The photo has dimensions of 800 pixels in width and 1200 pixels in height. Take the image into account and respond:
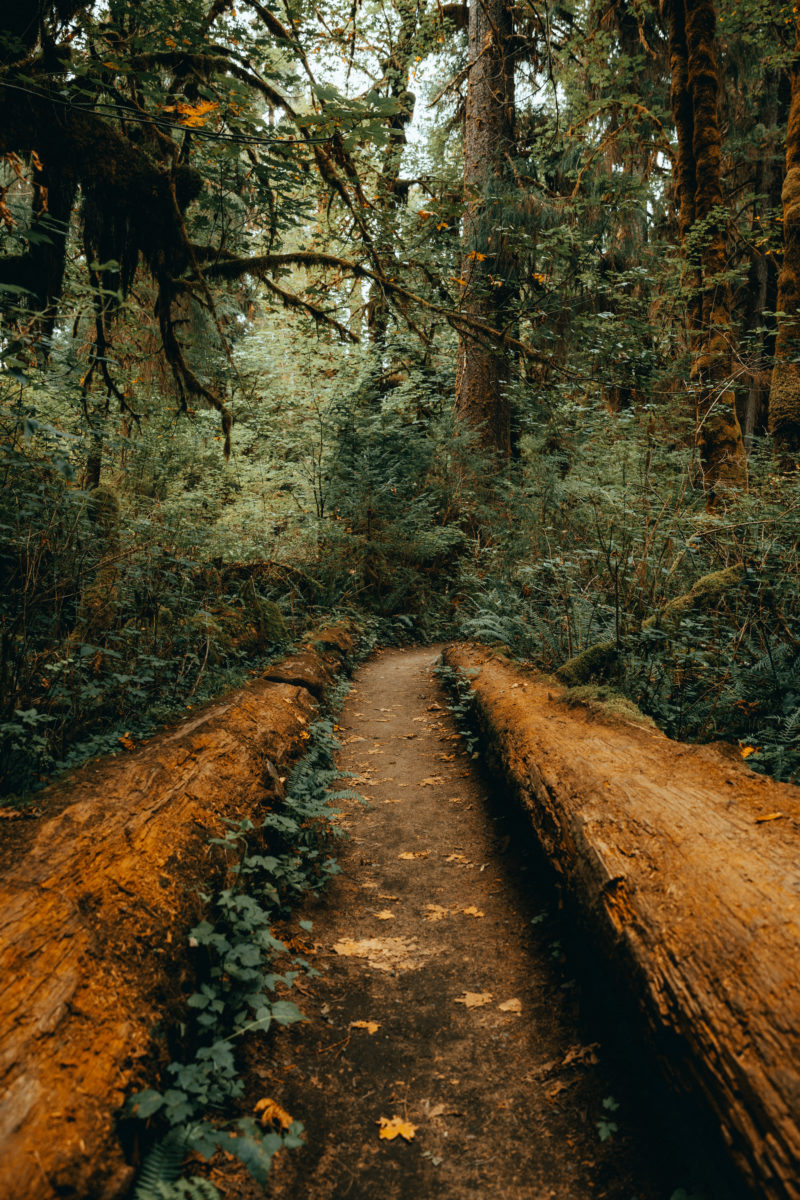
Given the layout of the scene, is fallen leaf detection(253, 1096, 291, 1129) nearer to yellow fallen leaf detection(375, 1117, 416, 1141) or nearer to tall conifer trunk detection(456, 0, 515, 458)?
yellow fallen leaf detection(375, 1117, 416, 1141)

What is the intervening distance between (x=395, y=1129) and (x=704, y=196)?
12262mm

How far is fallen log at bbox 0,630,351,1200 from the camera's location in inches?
57.5

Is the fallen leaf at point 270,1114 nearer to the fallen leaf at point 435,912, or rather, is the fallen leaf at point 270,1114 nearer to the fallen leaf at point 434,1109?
the fallen leaf at point 434,1109

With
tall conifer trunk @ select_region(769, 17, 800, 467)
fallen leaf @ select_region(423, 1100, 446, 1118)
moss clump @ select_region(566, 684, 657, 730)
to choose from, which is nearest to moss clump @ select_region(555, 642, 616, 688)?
moss clump @ select_region(566, 684, 657, 730)

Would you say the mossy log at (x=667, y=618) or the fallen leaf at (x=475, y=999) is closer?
the fallen leaf at (x=475, y=999)

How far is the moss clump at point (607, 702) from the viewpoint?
3805mm

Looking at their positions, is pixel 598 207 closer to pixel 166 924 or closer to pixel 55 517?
pixel 55 517

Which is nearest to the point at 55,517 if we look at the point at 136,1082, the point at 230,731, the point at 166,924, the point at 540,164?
the point at 230,731

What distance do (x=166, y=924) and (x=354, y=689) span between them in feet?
18.0

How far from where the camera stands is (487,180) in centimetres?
1191

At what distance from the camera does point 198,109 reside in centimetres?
502

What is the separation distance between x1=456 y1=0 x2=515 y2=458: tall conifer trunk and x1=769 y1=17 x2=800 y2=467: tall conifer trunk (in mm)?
4527

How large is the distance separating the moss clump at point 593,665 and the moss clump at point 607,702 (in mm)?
253

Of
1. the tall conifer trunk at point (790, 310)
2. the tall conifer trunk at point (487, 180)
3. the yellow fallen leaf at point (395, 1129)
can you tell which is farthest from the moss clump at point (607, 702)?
the tall conifer trunk at point (487, 180)
